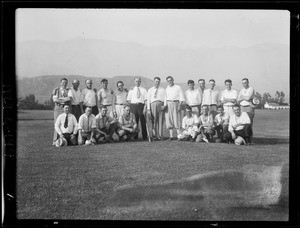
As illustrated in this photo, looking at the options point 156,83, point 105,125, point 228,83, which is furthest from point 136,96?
point 228,83

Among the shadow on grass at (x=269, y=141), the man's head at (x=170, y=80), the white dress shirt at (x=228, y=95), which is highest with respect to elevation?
the man's head at (x=170, y=80)

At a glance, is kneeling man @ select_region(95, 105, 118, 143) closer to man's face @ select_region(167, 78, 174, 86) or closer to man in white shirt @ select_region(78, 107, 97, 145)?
man in white shirt @ select_region(78, 107, 97, 145)

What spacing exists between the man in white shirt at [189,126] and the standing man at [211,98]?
0.24 metres

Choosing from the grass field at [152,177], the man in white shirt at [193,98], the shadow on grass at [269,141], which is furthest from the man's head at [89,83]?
the shadow on grass at [269,141]

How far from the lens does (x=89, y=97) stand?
5.87 m

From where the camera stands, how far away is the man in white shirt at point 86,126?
5891mm

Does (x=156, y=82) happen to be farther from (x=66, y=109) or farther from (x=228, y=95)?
(x=66, y=109)

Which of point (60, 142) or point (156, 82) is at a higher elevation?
point (156, 82)

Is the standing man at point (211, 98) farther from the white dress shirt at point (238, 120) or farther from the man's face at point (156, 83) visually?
the man's face at point (156, 83)

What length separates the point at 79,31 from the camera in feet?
18.7

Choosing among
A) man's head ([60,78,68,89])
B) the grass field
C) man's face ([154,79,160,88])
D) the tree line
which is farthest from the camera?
man's face ([154,79,160,88])

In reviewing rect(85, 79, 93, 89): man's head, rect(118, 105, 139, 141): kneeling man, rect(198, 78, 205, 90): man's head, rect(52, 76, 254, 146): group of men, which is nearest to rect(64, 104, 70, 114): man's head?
rect(52, 76, 254, 146): group of men

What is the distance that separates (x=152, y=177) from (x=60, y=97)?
1.67 meters

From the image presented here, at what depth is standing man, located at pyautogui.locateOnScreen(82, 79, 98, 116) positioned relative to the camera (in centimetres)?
584
